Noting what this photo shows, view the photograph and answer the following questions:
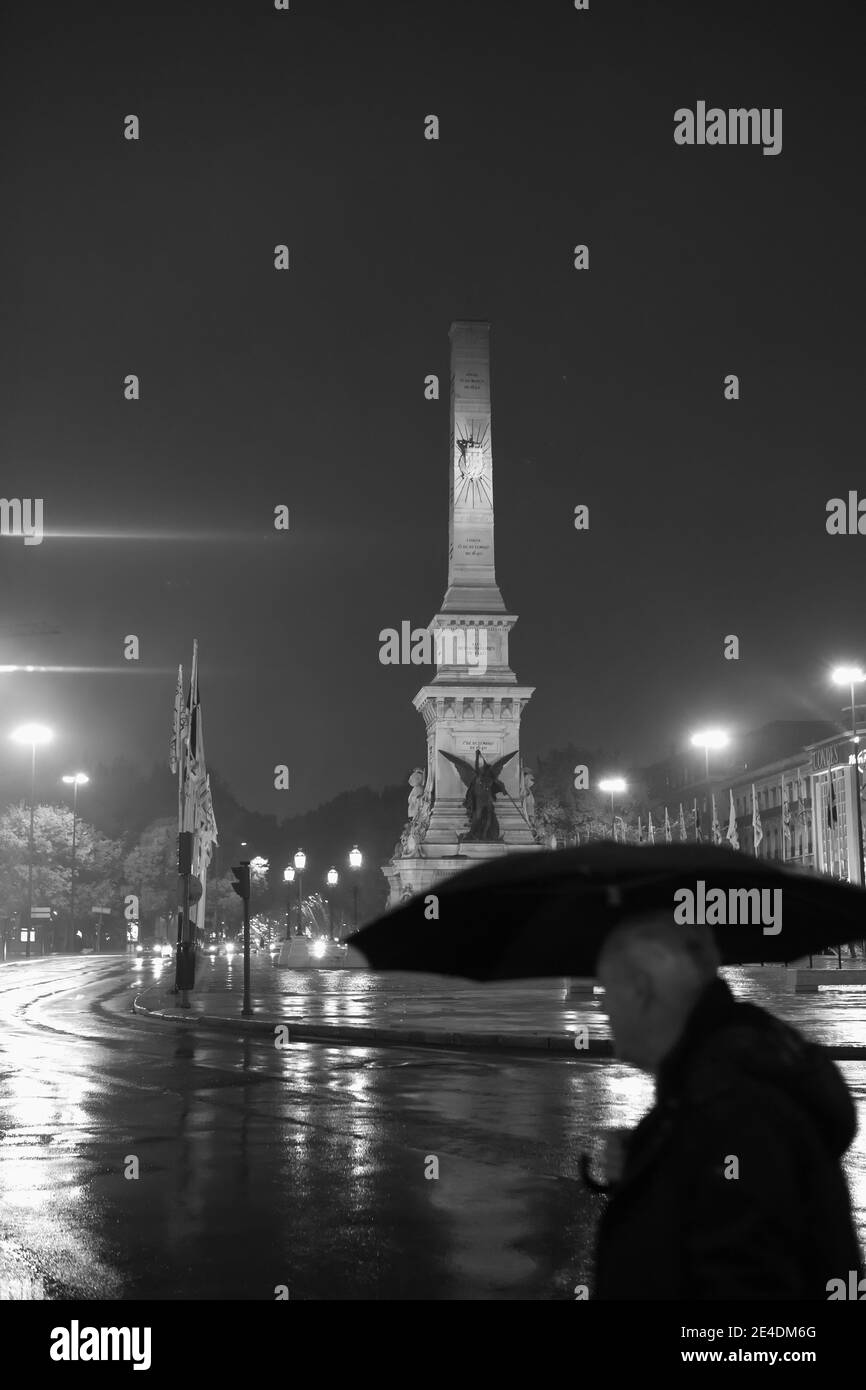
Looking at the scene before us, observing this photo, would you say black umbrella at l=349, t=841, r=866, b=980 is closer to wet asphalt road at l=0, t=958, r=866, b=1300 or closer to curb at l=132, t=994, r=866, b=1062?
wet asphalt road at l=0, t=958, r=866, b=1300

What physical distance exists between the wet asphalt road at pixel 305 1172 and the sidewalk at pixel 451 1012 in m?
1.84

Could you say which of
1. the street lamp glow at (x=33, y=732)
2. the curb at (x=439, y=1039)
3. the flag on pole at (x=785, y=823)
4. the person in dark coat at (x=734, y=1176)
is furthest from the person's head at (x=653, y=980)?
the flag on pole at (x=785, y=823)

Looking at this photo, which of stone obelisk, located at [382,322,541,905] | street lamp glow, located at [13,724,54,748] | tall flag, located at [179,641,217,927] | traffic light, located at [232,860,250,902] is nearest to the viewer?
traffic light, located at [232,860,250,902]

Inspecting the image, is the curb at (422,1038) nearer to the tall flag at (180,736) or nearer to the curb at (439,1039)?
the curb at (439,1039)

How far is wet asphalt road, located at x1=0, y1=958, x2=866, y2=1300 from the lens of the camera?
25.1 feet

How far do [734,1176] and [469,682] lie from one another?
62.5m

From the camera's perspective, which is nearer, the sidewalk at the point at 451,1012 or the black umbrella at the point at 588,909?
the black umbrella at the point at 588,909

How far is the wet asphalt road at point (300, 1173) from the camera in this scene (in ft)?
25.2

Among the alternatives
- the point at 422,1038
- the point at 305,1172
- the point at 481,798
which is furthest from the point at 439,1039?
the point at 481,798

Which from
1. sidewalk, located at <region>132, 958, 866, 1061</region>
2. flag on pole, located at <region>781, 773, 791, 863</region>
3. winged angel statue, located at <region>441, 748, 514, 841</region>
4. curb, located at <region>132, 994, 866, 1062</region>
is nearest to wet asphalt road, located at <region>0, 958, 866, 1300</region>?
curb, located at <region>132, 994, 866, 1062</region>

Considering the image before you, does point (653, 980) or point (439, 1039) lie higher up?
point (653, 980)

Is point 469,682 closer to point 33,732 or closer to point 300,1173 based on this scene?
point 33,732

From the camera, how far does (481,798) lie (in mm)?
63094

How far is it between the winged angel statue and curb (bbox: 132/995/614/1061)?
121ft
